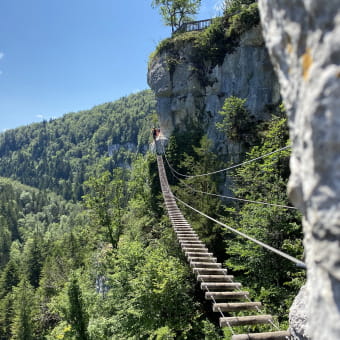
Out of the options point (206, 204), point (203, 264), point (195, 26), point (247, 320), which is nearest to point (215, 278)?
point (203, 264)

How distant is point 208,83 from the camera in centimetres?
2431

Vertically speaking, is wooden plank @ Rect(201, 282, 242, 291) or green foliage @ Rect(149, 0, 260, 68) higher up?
green foliage @ Rect(149, 0, 260, 68)

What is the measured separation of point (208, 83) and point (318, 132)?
24598 mm

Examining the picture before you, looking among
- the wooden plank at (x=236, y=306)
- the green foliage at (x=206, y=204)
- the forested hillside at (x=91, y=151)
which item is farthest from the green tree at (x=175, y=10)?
the forested hillside at (x=91, y=151)

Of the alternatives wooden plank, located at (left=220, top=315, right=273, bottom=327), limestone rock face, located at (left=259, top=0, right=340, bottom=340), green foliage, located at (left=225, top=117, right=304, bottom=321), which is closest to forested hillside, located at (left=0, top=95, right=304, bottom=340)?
green foliage, located at (left=225, top=117, right=304, bottom=321)

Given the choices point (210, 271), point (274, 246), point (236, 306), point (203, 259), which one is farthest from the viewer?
point (274, 246)

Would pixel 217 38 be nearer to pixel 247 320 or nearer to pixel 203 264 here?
pixel 203 264

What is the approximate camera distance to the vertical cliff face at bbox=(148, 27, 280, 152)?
67.5 feet

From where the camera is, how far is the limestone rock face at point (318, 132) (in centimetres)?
100

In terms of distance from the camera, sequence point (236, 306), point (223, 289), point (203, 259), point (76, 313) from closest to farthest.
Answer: point (236, 306), point (223, 289), point (203, 259), point (76, 313)

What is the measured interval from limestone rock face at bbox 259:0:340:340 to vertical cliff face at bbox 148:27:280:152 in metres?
20.1

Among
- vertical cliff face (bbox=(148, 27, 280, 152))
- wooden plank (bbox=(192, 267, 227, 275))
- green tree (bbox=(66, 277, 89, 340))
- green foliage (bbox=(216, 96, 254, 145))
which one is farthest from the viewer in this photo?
vertical cliff face (bbox=(148, 27, 280, 152))

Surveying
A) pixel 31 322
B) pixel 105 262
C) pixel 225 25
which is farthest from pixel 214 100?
pixel 31 322

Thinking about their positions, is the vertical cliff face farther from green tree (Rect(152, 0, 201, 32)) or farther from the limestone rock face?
the limestone rock face
